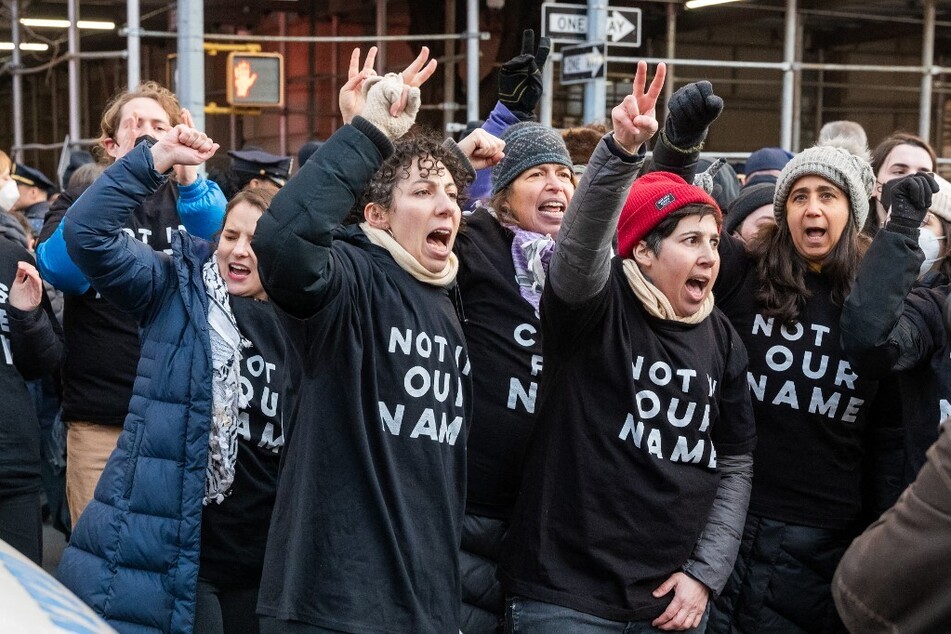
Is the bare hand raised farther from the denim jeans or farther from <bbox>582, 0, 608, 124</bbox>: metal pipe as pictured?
<bbox>582, 0, 608, 124</bbox>: metal pipe

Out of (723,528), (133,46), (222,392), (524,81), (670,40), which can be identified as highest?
(670,40)

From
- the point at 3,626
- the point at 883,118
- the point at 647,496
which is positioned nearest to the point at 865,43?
the point at 883,118

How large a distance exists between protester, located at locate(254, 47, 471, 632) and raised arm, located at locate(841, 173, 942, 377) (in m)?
1.35

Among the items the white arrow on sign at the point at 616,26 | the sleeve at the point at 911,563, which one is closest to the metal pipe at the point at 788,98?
the white arrow on sign at the point at 616,26

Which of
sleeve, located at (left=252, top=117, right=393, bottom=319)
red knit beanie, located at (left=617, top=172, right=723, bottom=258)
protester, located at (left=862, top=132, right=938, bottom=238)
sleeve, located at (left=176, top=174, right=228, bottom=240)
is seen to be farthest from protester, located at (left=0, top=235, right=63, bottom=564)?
protester, located at (left=862, top=132, right=938, bottom=238)

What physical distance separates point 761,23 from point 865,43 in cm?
129

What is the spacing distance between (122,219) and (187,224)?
0.82 metres

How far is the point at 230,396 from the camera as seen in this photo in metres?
3.55

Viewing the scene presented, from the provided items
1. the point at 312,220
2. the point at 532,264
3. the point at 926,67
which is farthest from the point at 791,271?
the point at 926,67

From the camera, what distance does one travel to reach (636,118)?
2957 mm

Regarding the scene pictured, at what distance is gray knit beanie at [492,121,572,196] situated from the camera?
13.1 ft

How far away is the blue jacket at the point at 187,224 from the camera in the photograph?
14.2 ft

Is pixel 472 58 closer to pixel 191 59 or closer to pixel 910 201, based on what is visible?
pixel 191 59

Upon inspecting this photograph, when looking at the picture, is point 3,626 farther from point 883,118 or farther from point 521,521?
point 883,118
